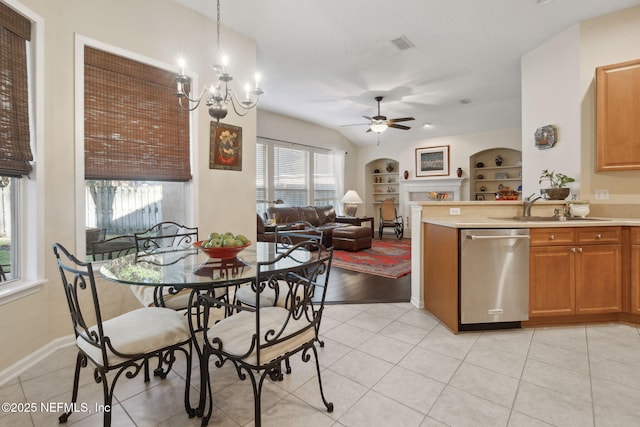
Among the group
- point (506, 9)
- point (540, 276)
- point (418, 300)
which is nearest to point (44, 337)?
point (418, 300)

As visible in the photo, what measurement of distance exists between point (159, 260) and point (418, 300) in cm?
244

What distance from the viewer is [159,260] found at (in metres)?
1.98

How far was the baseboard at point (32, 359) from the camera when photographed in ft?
6.32

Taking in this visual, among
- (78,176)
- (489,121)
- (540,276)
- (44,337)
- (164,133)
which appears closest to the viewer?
(44,337)

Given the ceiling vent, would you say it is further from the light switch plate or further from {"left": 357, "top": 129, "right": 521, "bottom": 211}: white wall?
{"left": 357, "top": 129, "right": 521, "bottom": 211}: white wall

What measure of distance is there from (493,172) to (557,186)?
16.1ft

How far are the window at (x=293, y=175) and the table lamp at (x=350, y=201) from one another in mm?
379

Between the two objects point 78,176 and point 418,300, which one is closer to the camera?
point 78,176

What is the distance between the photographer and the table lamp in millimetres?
8258

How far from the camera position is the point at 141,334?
4.90ft

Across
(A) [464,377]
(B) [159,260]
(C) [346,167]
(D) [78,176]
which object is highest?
(C) [346,167]

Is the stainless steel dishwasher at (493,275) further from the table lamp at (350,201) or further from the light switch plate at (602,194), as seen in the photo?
the table lamp at (350,201)

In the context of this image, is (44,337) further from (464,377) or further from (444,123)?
(444,123)

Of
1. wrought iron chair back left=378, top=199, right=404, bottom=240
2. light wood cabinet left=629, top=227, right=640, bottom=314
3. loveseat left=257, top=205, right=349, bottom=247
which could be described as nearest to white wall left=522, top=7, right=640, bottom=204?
light wood cabinet left=629, top=227, right=640, bottom=314
